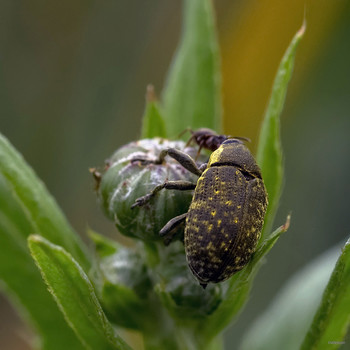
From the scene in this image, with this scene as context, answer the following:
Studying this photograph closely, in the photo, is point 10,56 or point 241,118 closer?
point 241,118

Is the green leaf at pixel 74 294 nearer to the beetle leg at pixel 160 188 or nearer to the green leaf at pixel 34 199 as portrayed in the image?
the beetle leg at pixel 160 188

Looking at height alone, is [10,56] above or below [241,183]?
above

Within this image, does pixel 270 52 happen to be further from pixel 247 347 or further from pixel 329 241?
pixel 247 347

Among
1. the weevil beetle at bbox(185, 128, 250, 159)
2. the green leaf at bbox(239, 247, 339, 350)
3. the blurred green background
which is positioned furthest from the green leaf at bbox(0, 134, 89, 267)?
→ the blurred green background

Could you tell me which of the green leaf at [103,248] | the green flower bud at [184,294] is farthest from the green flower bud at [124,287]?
the green flower bud at [184,294]

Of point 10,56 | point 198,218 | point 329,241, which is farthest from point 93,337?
point 10,56
